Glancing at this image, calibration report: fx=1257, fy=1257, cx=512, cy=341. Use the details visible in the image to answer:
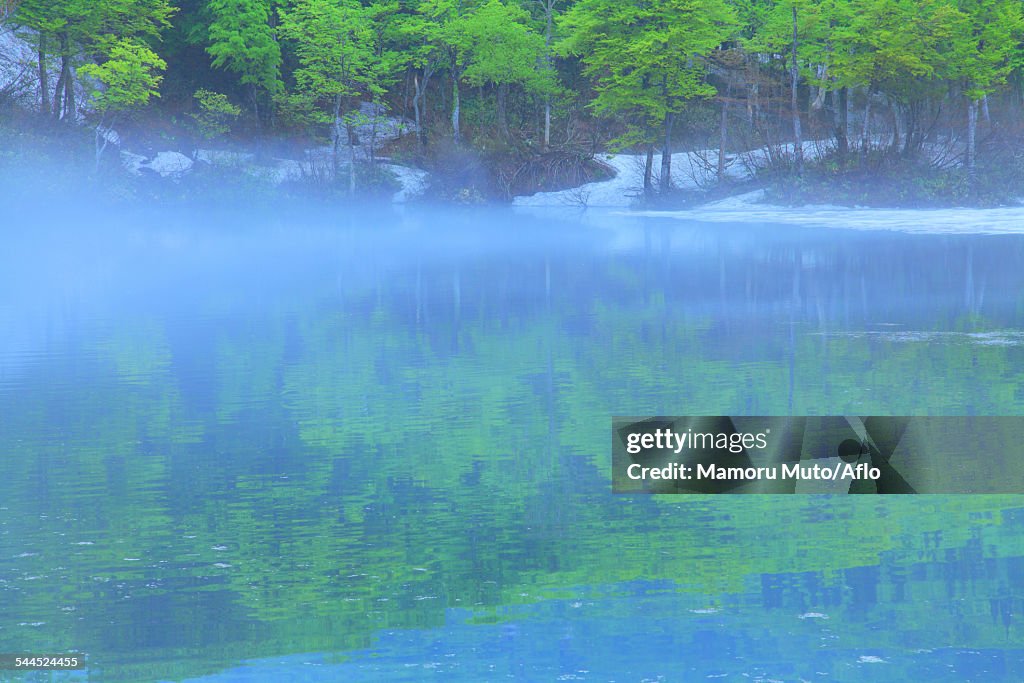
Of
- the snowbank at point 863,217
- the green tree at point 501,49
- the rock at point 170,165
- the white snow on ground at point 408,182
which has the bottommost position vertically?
the snowbank at point 863,217

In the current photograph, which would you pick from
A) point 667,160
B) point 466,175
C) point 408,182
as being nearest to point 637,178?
point 667,160

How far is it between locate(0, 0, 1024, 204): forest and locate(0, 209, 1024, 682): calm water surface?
27505 mm

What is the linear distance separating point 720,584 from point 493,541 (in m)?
1.24

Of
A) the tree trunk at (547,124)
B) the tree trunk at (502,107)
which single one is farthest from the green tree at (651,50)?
the tree trunk at (502,107)

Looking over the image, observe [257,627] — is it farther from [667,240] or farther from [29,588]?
[667,240]

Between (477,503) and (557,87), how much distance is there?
47.4 metres

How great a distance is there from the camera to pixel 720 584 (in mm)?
5652

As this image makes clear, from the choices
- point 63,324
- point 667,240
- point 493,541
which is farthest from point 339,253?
point 493,541

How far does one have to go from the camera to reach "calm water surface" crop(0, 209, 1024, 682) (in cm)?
500

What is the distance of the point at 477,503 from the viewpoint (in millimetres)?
7020

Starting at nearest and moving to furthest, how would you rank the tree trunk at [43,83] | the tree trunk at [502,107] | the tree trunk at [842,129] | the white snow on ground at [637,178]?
the tree trunk at [842,129] → the tree trunk at [43,83] → the white snow on ground at [637,178] → the tree trunk at [502,107]

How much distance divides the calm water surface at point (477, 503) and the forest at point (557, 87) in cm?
2751

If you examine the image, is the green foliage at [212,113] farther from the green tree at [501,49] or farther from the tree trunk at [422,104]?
the green tree at [501,49]

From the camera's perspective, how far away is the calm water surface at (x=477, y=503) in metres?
5.00
